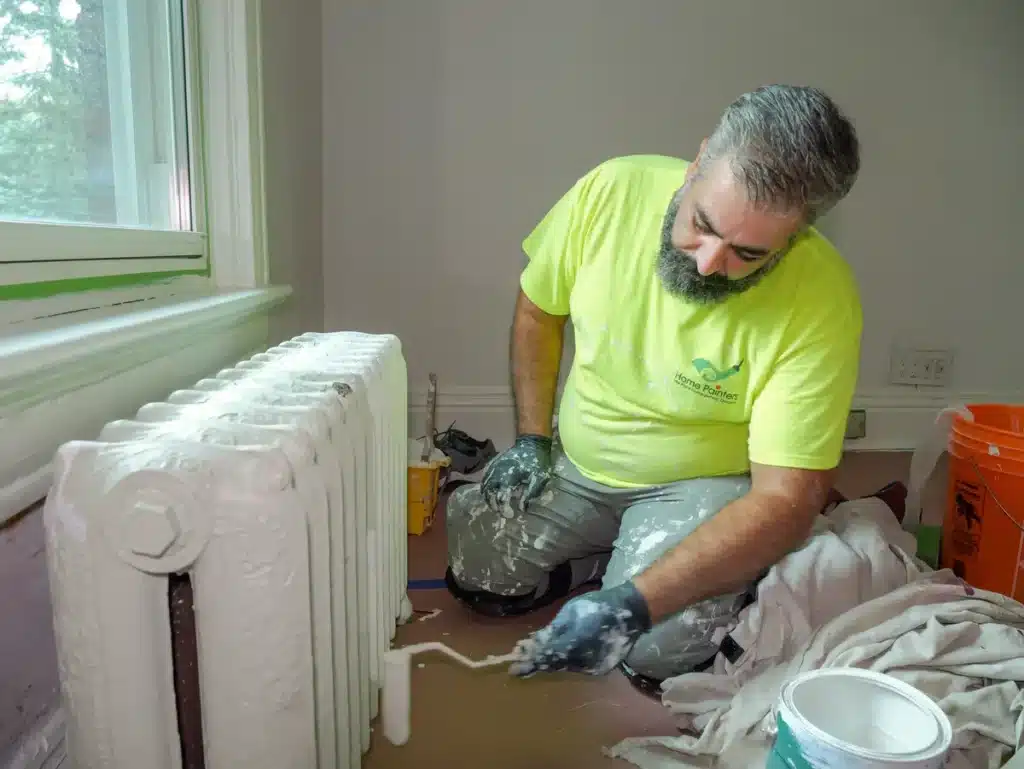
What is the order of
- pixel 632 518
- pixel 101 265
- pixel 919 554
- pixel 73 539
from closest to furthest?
pixel 73 539
pixel 101 265
pixel 632 518
pixel 919 554

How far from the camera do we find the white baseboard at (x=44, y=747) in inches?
26.3

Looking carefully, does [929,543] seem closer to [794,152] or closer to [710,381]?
[710,381]

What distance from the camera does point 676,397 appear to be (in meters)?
1.13

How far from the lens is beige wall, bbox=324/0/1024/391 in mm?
1832

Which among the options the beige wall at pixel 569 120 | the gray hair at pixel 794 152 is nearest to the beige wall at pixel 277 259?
the beige wall at pixel 569 120

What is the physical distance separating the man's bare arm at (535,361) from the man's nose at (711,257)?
426mm

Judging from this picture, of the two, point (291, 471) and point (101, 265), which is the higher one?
point (101, 265)

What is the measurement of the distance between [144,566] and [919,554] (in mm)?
1447

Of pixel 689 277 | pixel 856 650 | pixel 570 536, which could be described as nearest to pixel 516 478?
pixel 570 536

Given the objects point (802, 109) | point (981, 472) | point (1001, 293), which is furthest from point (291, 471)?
point (1001, 293)

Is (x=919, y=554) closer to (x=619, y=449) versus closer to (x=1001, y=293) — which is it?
(x=619, y=449)

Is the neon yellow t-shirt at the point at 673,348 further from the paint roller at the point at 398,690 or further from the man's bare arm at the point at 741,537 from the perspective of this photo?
the paint roller at the point at 398,690

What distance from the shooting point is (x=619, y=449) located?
1227 millimetres

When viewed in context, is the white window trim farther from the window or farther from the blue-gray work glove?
the blue-gray work glove
